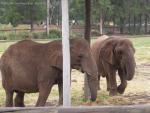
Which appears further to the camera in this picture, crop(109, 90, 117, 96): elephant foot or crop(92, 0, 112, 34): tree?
crop(92, 0, 112, 34): tree

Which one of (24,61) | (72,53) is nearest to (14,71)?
(24,61)

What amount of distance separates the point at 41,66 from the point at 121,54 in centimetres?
312

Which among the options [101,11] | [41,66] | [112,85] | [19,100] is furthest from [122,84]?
[101,11]

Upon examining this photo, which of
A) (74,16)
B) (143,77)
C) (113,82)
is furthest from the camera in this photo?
(74,16)

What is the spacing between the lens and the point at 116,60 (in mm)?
11836

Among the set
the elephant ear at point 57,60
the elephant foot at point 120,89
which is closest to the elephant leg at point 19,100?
the elephant ear at point 57,60

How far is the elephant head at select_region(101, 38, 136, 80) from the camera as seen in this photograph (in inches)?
431

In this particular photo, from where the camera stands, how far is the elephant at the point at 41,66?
28.0 feet

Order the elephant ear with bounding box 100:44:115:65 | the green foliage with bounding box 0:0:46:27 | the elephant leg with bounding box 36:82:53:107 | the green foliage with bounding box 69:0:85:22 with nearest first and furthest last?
the elephant leg with bounding box 36:82:53:107 → the elephant ear with bounding box 100:44:115:65 → the green foliage with bounding box 69:0:85:22 → the green foliage with bounding box 0:0:46:27

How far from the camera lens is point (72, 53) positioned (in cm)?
856

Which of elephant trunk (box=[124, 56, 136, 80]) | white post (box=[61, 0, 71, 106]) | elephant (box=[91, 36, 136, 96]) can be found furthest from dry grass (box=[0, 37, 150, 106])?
white post (box=[61, 0, 71, 106])

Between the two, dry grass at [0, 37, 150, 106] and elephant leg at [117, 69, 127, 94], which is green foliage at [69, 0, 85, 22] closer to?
dry grass at [0, 37, 150, 106]

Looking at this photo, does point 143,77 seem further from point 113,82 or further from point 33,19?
point 33,19

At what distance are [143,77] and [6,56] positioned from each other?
7.79m
